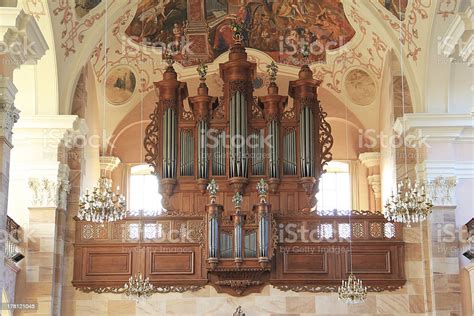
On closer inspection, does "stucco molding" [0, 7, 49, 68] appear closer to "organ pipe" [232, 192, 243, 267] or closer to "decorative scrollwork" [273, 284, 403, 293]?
"organ pipe" [232, 192, 243, 267]

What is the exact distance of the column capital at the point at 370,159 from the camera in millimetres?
23125

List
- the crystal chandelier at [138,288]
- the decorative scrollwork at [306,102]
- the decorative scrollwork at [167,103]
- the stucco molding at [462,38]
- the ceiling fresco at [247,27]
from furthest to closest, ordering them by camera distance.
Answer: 1. the ceiling fresco at [247,27]
2. the decorative scrollwork at [167,103]
3. the decorative scrollwork at [306,102]
4. the crystal chandelier at [138,288]
5. the stucco molding at [462,38]

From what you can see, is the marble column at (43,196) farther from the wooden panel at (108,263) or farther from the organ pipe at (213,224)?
the organ pipe at (213,224)

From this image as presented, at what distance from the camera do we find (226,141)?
2091cm

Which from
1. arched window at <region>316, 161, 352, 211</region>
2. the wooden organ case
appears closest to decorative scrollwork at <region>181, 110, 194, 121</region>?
the wooden organ case

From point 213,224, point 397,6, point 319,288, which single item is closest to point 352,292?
point 319,288

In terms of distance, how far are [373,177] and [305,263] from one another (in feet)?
12.7

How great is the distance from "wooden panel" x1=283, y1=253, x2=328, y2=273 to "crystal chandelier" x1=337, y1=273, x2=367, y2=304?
80cm

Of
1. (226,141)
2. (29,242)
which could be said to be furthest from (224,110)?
(29,242)

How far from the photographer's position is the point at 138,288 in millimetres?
18906

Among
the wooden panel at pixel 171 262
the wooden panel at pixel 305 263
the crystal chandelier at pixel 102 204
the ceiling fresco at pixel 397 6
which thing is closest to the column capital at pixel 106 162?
the wooden panel at pixel 171 262

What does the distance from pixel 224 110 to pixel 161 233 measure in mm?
2985

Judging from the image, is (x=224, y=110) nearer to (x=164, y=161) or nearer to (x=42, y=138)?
(x=164, y=161)

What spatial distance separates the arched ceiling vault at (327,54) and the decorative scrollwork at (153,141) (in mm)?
1774
